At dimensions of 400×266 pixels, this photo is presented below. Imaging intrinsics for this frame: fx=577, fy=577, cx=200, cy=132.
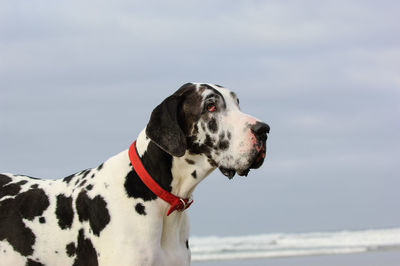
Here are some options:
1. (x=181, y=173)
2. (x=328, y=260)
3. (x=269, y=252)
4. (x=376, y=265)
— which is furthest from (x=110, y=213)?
(x=269, y=252)

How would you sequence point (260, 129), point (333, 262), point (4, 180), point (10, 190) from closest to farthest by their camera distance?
1. point (260, 129)
2. point (10, 190)
3. point (4, 180)
4. point (333, 262)

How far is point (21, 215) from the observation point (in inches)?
186

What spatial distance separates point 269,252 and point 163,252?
1598cm

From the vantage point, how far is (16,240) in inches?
182

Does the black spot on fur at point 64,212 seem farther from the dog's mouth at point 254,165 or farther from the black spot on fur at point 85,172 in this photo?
the dog's mouth at point 254,165

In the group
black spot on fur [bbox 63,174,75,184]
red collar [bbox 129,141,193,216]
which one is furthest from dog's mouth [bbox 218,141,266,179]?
black spot on fur [bbox 63,174,75,184]

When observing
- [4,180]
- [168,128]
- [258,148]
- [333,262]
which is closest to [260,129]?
[258,148]

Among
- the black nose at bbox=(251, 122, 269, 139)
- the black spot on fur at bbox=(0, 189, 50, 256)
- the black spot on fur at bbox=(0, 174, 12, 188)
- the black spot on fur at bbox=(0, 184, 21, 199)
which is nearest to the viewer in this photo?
the black nose at bbox=(251, 122, 269, 139)

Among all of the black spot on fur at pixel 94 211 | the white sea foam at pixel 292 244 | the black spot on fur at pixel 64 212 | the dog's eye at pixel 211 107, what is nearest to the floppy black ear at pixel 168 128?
the dog's eye at pixel 211 107

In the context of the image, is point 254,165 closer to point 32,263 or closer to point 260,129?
point 260,129

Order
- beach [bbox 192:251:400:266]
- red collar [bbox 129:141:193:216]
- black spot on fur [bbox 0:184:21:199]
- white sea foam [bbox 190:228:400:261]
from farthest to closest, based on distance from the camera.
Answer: white sea foam [bbox 190:228:400:261], beach [bbox 192:251:400:266], black spot on fur [bbox 0:184:21:199], red collar [bbox 129:141:193:216]

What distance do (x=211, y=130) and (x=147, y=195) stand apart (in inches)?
26.9

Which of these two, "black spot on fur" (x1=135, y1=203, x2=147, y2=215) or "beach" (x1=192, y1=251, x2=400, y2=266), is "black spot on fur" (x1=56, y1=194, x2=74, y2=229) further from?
"beach" (x1=192, y1=251, x2=400, y2=266)

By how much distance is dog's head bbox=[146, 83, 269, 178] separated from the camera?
4172 millimetres
